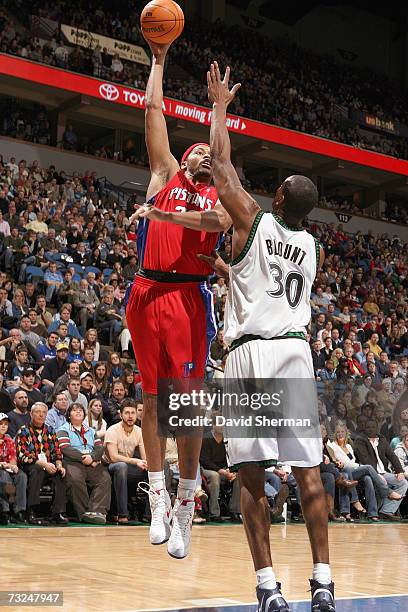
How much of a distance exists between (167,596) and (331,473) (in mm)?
6462

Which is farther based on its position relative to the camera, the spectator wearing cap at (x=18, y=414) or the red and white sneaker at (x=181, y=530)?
the spectator wearing cap at (x=18, y=414)

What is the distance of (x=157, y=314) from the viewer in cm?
498

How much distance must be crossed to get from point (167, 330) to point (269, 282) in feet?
3.81

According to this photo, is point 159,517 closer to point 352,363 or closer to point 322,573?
point 322,573

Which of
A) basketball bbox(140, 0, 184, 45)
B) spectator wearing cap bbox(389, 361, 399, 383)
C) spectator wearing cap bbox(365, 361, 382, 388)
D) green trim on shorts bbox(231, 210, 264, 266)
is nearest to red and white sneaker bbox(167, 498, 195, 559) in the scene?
green trim on shorts bbox(231, 210, 264, 266)

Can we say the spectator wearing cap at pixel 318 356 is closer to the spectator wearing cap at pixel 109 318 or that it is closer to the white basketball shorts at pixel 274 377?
the spectator wearing cap at pixel 109 318

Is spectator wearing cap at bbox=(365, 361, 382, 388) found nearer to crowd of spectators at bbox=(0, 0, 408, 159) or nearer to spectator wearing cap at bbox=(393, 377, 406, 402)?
spectator wearing cap at bbox=(393, 377, 406, 402)

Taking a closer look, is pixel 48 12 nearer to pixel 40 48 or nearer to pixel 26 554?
pixel 40 48

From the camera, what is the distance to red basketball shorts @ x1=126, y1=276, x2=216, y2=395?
496 cm

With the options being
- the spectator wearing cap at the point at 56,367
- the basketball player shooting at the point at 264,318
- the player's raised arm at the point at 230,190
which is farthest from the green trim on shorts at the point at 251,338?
the spectator wearing cap at the point at 56,367

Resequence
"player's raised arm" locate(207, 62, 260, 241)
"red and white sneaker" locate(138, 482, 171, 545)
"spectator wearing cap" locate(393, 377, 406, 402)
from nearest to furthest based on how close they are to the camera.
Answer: "player's raised arm" locate(207, 62, 260, 241) < "red and white sneaker" locate(138, 482, 171, 545) < "spectator wearing cap" locate(393, 377, 406, 402)

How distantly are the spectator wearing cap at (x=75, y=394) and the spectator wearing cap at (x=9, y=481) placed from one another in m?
1.10

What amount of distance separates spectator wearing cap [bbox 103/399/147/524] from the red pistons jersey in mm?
4492

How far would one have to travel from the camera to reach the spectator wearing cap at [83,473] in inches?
352
